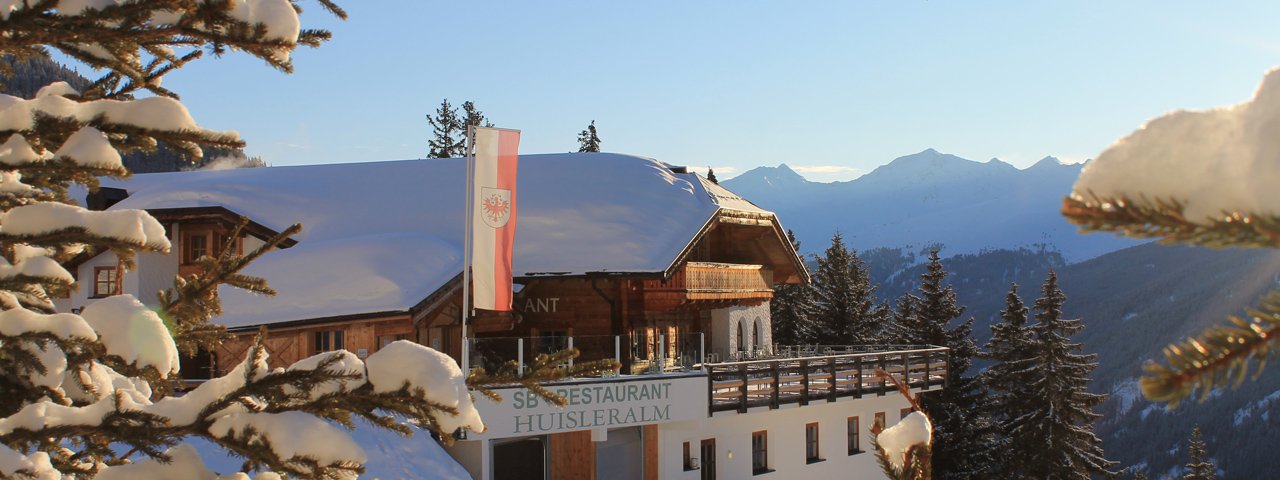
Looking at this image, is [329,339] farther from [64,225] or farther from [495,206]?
[64,225]

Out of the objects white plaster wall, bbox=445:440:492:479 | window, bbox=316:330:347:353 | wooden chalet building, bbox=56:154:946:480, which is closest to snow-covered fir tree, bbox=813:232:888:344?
wooden chalet building, bbox=56:154:946:480

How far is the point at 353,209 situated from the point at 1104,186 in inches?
1244

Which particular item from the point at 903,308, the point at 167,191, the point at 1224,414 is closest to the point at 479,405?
the point at 167,191

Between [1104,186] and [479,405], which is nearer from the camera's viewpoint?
[1104,186]

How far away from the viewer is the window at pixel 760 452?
27766mm

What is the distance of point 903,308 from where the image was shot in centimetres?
4659

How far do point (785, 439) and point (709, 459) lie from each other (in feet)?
9.04

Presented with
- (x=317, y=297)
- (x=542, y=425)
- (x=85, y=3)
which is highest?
(x=85, y=3)

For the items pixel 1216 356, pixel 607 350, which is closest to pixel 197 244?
pixel 607 350

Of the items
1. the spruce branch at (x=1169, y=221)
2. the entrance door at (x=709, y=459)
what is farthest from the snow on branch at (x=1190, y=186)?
the entrance door at (x=709, y=459)

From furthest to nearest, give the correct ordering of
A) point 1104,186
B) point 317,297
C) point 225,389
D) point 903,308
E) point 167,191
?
point 903,308
point 167,191
point 317,297
point 225,389
point 1104,186

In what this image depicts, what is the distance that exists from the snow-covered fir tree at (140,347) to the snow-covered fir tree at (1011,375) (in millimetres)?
36566

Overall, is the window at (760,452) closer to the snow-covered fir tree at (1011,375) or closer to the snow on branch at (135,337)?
the snow-covered fir tree at (1011,375)

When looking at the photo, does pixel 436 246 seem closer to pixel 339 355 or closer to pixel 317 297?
pixel 317 297
